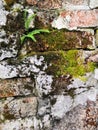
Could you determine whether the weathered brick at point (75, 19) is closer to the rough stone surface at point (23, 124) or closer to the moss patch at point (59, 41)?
the moss patch at point (59, 41)

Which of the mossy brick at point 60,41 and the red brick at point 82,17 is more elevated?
the red brick at point 82,17

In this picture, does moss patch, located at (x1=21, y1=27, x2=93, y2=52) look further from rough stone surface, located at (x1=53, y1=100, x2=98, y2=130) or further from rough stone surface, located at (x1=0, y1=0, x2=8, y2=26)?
rough stone surface, located at (x1=53, y1=100, x2=98, y2=130)

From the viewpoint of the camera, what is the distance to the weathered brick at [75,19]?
189cm

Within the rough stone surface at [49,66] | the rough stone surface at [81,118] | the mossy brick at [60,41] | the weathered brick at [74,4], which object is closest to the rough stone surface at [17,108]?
the rough stone surface at [49,66]

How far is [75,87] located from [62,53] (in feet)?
0.71

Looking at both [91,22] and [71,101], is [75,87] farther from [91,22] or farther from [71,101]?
[91,22]

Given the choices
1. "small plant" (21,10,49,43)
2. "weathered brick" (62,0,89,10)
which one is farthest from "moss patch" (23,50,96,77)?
"weathered brick" (62,0,89,10)

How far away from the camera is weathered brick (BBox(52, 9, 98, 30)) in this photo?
1.89 m

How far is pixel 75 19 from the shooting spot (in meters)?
1.90

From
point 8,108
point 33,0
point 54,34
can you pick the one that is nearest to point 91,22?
point 54,34

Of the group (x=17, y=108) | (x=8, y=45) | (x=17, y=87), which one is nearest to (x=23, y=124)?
(x=17, y=108)

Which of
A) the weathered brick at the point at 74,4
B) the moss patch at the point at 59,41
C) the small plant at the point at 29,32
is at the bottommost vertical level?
the moss patch at the point at 59,41

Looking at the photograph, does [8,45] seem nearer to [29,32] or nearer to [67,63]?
[29,32]

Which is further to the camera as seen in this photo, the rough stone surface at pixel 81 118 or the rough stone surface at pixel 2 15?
the rough stone surface at pixel 81 118
